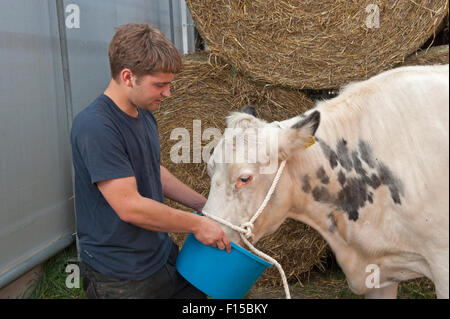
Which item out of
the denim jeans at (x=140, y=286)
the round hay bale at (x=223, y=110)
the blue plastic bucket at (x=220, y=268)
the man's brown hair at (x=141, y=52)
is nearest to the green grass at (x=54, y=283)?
the round hay bale at (x=223, y=110)

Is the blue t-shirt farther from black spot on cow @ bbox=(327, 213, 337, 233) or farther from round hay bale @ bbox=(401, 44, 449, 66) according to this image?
round hay bale @ bbox=(401, 44, 449, 66)

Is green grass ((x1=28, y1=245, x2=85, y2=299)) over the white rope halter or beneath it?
beneath

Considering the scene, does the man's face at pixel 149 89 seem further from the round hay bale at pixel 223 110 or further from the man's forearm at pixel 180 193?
the round hay bale at pixel 223 110

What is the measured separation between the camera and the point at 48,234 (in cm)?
324

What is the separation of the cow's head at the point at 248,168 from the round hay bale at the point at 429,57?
141cm

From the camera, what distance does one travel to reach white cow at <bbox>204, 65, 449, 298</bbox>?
199 cm

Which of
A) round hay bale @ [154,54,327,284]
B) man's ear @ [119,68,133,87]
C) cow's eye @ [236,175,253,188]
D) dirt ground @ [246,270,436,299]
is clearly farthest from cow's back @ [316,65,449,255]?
dirt ground @ [246,270,436,299]

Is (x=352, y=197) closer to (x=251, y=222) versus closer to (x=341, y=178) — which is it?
(x=341, y=178)

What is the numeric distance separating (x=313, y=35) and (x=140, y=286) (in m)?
1.97

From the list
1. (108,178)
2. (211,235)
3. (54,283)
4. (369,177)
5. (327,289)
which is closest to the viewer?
(108,178)

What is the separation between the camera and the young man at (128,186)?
6.33ft

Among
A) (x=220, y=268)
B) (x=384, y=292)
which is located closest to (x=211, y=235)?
(x=220, y=268)

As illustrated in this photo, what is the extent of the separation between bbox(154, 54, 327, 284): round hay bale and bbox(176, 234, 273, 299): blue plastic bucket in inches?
56.2

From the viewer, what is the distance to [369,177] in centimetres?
214
